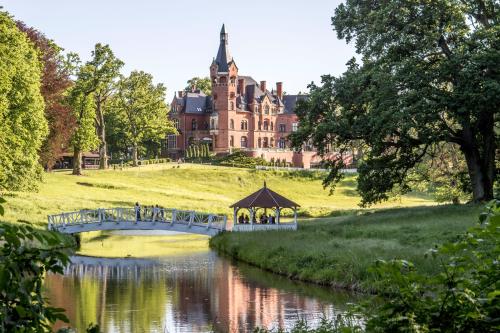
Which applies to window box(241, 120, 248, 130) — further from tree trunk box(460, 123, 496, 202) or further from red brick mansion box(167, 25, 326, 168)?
tree trunk box(460, 123, 496, 202)

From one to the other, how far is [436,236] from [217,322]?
11.5m

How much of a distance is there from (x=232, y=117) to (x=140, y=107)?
22.4 metres

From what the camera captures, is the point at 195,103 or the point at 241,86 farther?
the point at 241,86

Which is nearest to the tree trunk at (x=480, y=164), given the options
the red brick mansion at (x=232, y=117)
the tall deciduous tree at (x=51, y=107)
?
the tall deciduous tree at (x=51, y=107)

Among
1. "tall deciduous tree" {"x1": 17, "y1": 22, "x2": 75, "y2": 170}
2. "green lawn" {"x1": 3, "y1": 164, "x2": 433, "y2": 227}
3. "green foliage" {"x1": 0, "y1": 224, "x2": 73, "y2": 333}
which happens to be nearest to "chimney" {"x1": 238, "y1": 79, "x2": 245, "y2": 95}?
"green lawn" {"x1": 3, "y1": 164, "x2": 433, "y2": 227}

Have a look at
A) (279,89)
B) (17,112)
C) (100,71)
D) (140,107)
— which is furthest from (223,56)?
(17,112)

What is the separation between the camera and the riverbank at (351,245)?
85.4 feet

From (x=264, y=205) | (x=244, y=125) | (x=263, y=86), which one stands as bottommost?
(x=264, y=205)

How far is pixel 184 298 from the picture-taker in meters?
→ 26.0

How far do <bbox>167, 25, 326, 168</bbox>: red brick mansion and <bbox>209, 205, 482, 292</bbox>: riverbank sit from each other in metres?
73.3

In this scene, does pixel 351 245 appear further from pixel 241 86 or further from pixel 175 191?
pixel 241 86

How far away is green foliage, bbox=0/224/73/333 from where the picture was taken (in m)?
5.81

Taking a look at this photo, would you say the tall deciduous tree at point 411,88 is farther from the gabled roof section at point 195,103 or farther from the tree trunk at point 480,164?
the gabled roof section at point 195,103

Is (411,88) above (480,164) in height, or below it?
above
